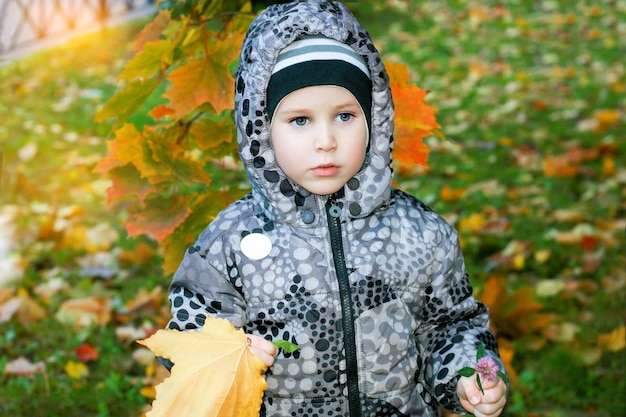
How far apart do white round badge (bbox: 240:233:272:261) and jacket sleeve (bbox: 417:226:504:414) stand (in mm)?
382

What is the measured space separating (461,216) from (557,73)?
2.73 meters

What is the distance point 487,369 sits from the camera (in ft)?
5.31

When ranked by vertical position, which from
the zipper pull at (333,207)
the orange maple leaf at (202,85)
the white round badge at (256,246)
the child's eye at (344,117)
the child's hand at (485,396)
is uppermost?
the orange maple leaf at (202,85)

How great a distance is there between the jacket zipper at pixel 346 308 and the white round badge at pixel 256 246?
14 centimetres

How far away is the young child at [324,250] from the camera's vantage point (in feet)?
5.33

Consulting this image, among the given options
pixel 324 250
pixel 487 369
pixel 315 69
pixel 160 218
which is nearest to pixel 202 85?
pixel 160 218

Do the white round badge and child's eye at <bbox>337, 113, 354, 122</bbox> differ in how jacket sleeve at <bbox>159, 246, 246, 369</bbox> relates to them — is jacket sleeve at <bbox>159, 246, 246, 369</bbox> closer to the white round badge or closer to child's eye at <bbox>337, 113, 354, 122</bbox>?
the white round badge

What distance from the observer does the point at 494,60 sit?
687 cm

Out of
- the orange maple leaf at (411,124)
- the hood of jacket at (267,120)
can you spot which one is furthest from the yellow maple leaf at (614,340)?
the hood of jacket at (267,120)

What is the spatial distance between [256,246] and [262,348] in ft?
0.78

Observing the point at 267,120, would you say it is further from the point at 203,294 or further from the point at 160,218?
the point at 160,218

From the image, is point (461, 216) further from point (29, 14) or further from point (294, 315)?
point (29, 14)

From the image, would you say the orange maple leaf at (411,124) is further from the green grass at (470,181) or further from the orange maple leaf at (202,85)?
the green grass at (470,181)

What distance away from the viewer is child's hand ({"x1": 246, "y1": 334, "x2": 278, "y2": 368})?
61.1 inches
